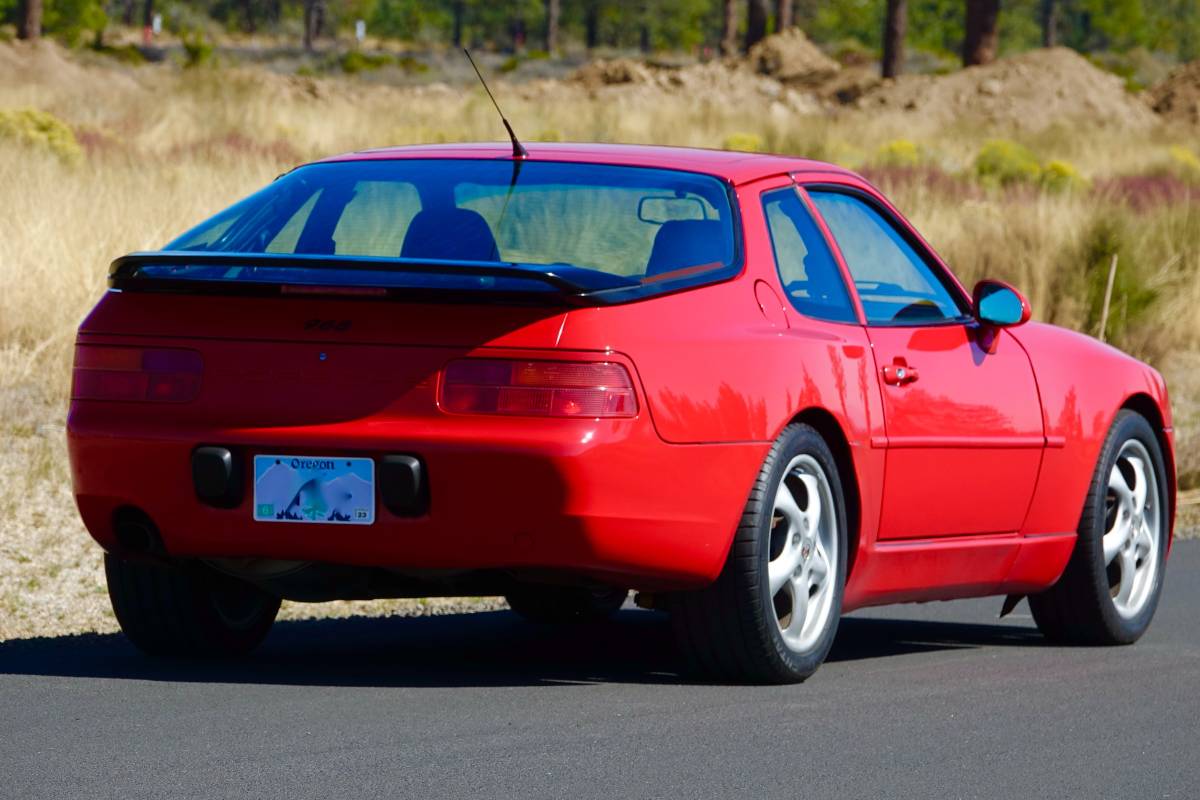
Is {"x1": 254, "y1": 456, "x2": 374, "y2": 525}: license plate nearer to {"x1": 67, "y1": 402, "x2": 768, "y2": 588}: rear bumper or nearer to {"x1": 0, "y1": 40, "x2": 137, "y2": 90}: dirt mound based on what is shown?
{"x1": 67, "y1": 402, "x2": 768, "y2": 588}: rear bumper

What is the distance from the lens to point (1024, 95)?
48.2 metres

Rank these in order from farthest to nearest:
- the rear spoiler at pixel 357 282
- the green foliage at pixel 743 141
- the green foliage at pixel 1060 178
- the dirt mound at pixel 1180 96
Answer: the dirt mound at pixel 1180 96, the green foliage at pixel 743 141, the green foliage at pixel 1060 178, the rear spoiler at pixel 357 282

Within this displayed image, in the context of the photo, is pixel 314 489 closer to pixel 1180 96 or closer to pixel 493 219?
pixel 493 219

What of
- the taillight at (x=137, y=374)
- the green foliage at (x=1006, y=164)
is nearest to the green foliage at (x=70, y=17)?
the green foliage at (x=1006, y=164)

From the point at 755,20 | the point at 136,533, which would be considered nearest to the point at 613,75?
the point at 755,20

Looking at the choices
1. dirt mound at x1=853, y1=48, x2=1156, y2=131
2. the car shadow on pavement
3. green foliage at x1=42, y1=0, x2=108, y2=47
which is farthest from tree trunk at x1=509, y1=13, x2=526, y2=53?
the car shadow on pavement

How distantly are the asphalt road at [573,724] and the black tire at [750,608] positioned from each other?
0.07m

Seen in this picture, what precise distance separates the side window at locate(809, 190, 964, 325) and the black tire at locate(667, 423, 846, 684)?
86 centimetres

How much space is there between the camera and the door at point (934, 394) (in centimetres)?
646

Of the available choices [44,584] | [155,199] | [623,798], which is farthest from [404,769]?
[155,199]

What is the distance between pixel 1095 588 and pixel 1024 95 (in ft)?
138

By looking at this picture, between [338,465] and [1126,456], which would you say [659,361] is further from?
[1126,456]

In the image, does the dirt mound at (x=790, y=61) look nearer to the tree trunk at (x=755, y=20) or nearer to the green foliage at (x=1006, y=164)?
the tree trunk at (x=755, y=20)

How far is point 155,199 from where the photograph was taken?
615 inches
